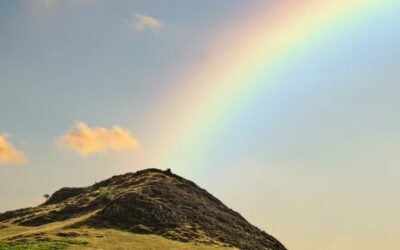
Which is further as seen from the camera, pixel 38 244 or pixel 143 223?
pixel 143 223

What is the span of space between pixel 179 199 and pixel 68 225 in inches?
728

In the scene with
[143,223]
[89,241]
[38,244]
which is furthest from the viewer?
[143,223]

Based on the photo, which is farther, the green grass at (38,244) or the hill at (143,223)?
the hill at (143,223)

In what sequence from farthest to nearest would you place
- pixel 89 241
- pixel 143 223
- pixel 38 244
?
1. pixel 143 223
2. pixel 89 241
3. pixel 38 244

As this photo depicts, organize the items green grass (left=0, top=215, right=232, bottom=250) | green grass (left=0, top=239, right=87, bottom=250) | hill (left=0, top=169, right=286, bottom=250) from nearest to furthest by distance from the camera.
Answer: green grass (left=0, top=239, right=87, bottom=250), green grass (left=0, top=215, right=232, bottom=250), hill (left=0, top=169, right=286, bottom=250)

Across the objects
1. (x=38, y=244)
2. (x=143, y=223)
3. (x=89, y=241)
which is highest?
(x=143, y=223)

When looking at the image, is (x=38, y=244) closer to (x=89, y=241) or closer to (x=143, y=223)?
(x=89, y=241)

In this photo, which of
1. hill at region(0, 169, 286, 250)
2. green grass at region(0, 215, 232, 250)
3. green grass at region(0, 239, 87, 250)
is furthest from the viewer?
hill at region(0, 169, 286, 250)

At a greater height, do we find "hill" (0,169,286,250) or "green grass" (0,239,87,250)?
"hill" (0,169,286,250)

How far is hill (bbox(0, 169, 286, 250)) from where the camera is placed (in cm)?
A: 4962

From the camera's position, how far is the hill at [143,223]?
49.6m

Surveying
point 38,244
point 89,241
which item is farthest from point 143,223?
point 38,244

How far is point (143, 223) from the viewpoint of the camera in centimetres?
5819

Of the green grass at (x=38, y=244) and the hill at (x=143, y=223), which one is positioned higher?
the hill at (x=143, y=223)
